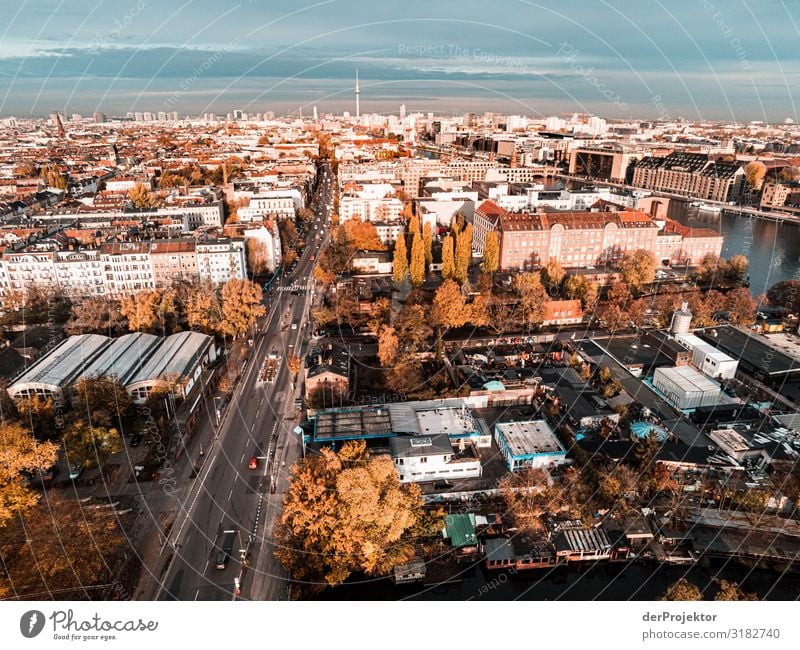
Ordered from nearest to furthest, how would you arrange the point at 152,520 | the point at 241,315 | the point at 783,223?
1. the point at 152,520
2. the point at 241,315
3. the point at 783,223

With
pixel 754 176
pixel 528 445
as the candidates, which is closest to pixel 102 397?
pixel 528 445

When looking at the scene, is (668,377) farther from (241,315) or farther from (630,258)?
(241,315)

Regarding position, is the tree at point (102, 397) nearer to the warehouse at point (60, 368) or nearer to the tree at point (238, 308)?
the warehouse at point (60, 368)

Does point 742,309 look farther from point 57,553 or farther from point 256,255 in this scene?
point 57,553

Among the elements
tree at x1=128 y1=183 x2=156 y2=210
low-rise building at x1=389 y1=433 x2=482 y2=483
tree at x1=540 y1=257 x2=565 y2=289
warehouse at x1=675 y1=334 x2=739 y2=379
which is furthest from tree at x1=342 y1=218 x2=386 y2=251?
low-rise building at x1=389 y1=433 x2=482 y2=483

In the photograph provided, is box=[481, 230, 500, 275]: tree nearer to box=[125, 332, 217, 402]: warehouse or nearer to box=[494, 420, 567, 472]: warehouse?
box=[494, 420, 567, 472]: warehouse

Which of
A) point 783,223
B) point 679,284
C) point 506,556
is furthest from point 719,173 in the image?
point 506,556
